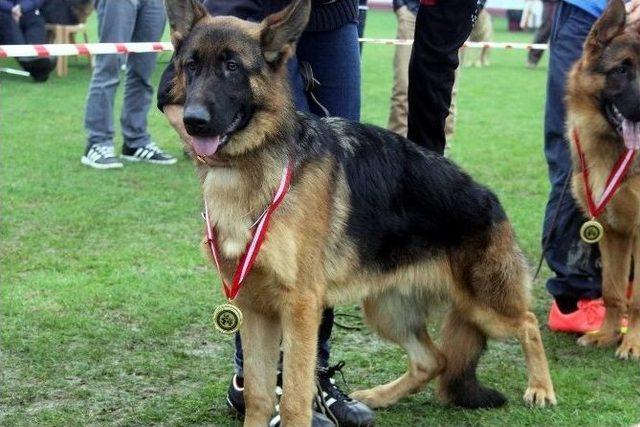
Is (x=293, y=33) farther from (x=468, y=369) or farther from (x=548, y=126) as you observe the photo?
(x=548, y=126)

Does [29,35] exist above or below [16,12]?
below

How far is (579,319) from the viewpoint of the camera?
501cm

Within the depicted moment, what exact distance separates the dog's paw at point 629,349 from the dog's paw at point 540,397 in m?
0.81

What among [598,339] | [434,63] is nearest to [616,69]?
[434,63]

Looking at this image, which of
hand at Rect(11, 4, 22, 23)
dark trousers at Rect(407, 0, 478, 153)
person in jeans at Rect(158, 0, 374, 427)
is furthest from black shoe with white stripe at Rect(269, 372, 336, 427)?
hand at Rect(11, 4, 22, 23)

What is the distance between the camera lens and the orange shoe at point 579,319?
500cm

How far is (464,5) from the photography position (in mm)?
3781

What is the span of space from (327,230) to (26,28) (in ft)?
39.6

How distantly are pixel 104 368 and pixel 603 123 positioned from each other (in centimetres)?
266

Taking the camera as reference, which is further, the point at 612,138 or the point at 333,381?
the point at 612,138

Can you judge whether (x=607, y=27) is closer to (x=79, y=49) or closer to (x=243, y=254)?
(x=243, y=254)

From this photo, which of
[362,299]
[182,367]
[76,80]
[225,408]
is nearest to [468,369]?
[362,299]

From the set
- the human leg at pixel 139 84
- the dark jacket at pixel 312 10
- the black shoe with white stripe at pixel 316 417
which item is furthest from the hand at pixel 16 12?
the black shoe with white stripe at pixel 316 417

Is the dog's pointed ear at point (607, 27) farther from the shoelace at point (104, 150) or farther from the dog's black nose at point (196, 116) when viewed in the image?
the shoelace at point (104, 150)
